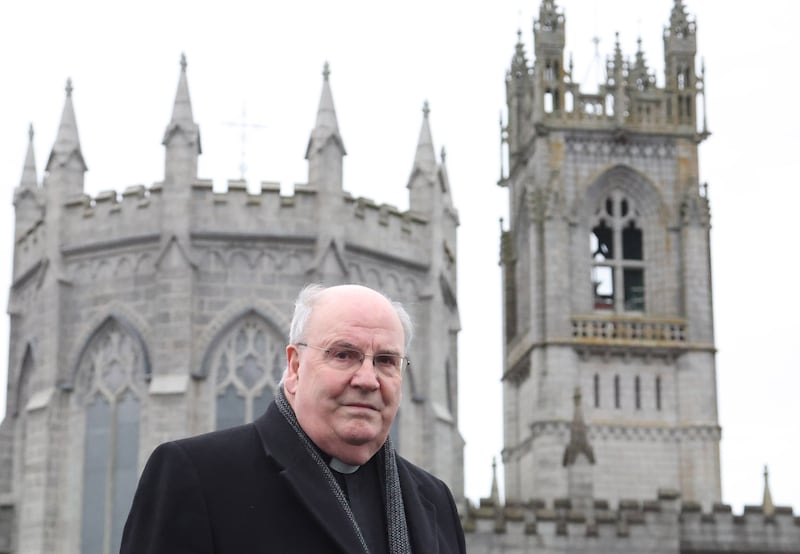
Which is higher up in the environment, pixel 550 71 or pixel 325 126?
pixel 550 71

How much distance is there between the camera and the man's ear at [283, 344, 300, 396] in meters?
4.29

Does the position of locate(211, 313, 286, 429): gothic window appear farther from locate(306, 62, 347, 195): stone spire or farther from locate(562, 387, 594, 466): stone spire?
locate(562, 387, 594, 466): stone spire

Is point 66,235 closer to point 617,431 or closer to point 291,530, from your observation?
point 291,530

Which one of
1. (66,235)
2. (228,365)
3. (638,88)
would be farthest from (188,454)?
(638,88)

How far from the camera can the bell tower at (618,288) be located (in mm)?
51812

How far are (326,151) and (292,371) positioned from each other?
68.7 feet

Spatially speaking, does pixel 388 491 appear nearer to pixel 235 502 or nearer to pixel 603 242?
pixel 235 502

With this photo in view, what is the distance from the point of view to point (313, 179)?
83.0 ft

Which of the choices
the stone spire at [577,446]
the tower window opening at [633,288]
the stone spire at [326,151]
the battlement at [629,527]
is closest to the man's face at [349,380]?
the stone spire at [326,151]

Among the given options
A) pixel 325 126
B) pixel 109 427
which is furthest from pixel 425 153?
pixel 109 427

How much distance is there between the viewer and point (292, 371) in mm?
4301

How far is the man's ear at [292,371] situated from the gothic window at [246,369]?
19765 mm

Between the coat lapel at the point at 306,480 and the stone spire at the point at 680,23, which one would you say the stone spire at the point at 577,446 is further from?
the coat lapel at the point at 306,480

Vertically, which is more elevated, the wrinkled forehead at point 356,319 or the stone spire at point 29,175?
the stone spire at point 29,175
